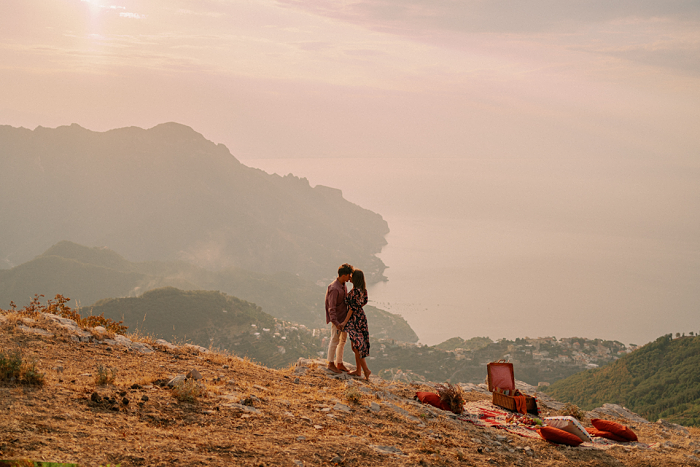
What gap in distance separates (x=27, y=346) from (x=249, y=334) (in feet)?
283

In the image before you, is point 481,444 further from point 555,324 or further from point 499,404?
point 555,324

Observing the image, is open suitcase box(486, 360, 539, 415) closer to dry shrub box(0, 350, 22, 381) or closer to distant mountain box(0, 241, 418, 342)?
dry shrub box(0, 350, 22, 381)

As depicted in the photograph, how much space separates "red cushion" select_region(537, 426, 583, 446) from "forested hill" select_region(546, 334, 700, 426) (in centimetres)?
4044

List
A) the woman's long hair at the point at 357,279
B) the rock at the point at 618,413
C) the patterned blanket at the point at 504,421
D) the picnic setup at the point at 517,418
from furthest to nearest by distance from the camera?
the rock at the point at 618,413
the woman's long hair at the point at 357,279
the patterned blanket at the point at 504,421
the picnic setup at the point at 517,418

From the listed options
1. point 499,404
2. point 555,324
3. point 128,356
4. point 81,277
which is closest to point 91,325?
point 128,356

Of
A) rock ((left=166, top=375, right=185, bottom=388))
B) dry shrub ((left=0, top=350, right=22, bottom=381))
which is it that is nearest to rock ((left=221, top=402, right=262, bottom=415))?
rock ((left=166, top=375, right=185, bottom=388))

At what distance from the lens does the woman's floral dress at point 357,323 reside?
873 cm

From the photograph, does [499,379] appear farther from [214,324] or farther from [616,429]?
[214,324]

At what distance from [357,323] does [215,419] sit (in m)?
4.10

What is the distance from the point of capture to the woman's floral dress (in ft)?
28.6

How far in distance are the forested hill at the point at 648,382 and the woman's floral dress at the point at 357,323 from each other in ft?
137

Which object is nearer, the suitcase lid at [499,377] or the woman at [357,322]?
the woman at [357,322]

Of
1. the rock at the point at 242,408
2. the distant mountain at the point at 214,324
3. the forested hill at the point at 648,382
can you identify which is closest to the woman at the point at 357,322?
the rock at the point at 242,408

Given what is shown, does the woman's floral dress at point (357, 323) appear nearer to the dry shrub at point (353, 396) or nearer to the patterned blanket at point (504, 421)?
the dry shrub at point (353, 396)
